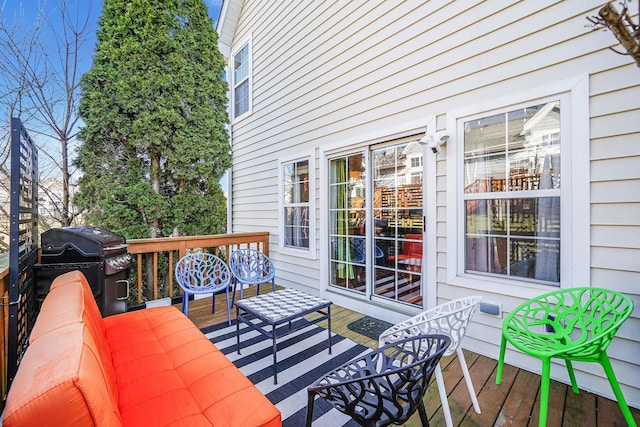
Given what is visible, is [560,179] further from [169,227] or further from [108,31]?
[108,31]

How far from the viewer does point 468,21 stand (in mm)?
2703

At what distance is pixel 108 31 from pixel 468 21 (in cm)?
563

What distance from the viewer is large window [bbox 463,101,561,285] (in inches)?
91.0

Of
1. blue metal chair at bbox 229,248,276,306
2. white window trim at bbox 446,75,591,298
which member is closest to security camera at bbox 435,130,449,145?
Answer: white window trim at bbox 446,75,591,298

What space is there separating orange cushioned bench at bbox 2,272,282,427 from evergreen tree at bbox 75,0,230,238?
10.7 ft

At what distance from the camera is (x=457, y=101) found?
2.80 m

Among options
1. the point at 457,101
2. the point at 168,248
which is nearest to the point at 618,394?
the point at 457,101

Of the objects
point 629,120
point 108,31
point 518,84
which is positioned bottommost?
point 629,120

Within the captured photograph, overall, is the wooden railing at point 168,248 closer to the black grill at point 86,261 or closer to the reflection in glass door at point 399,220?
the black grill at point 86,261

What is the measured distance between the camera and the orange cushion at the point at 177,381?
1.26 metres

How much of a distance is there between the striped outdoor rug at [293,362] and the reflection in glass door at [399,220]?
→ 0.88 metres

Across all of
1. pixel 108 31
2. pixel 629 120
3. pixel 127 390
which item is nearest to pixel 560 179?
pixel 629 120

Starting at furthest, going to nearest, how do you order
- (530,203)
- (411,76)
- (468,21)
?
1. (411,76)
2. (468,21)
3. (530,203)

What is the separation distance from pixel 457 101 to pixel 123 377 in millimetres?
3363
